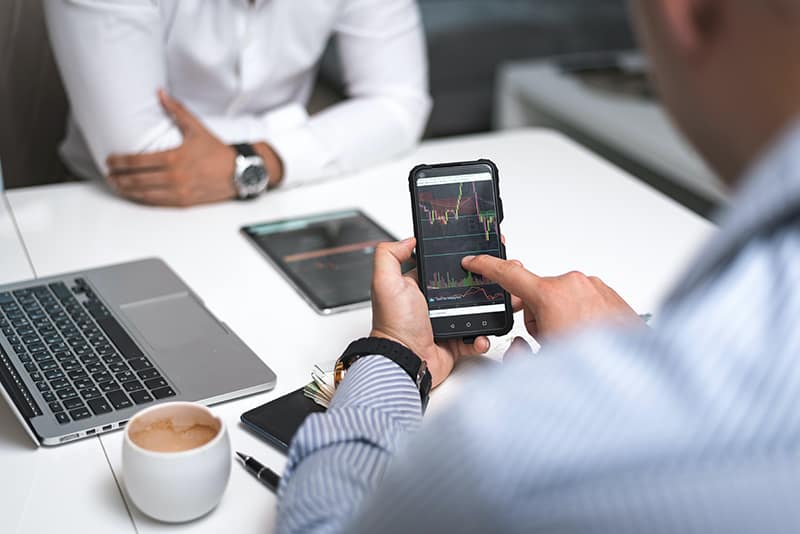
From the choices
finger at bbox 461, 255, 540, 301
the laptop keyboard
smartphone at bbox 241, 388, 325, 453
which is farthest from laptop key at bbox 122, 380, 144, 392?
finger at bbox 461, 255, 540, 301

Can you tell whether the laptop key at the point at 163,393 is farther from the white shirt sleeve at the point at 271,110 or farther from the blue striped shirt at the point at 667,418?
the white shirt sleeve at the point at 271,110

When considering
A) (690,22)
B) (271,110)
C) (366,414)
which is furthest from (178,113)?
(690,22)

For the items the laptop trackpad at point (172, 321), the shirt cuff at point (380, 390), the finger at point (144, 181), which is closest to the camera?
the shirt cuff at point (380, 390)

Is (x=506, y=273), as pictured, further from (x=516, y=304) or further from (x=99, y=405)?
A: (x=99, y=405)

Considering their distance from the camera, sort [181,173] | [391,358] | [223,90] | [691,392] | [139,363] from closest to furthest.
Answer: [691,392] < [391,358] < [139,363] < [181,173] < [223,90]

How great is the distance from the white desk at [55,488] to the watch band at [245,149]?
24.3 inches

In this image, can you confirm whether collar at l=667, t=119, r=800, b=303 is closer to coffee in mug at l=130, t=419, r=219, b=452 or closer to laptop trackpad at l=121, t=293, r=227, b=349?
coffee in mug at l=130, t=419, r=219, b=452

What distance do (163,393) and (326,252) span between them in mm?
363

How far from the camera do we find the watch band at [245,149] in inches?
53.8

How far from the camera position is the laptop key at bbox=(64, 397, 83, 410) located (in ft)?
2.69

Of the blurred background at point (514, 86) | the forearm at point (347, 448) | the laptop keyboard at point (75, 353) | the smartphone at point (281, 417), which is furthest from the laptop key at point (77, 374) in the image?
the blurred background at point (514, 86)

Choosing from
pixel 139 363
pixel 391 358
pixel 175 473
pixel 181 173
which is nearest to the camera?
pixel 175 473

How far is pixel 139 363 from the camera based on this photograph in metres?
0.89

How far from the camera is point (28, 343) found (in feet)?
3.00
